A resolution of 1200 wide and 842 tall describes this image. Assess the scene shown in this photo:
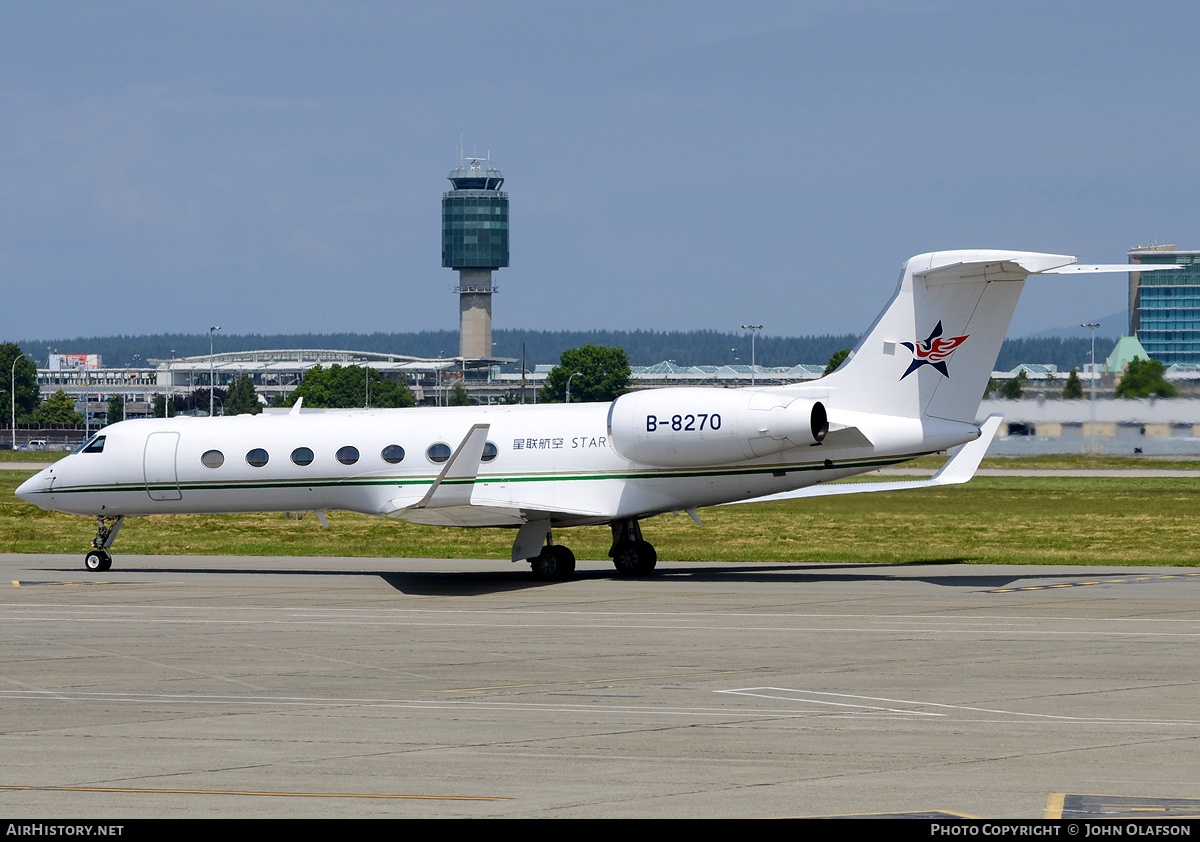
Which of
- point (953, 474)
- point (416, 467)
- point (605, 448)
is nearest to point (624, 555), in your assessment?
point (605, 448)

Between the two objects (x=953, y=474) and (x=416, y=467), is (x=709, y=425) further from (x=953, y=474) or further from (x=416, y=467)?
(x=416, y=467)

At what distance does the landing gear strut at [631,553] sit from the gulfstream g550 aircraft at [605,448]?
4 centimetres

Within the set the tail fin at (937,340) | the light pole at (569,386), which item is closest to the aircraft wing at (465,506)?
the tail fin at (937,340)

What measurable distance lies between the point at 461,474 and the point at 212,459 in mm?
6146

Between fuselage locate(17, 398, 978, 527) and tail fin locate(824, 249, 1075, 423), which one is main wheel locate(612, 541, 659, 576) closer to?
fuselage locate(17, 398, 978, 527)

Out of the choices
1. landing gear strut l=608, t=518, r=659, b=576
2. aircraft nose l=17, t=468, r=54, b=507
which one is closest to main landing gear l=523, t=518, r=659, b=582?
landing gear strut l=608, t=518, r=659, b=576

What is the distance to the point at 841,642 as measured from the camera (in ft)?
58.8

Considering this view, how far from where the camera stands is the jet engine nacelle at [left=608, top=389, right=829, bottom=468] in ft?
82.0

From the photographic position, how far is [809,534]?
3878cm

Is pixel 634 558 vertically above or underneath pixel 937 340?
underneath

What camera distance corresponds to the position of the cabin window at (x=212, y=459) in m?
29.0

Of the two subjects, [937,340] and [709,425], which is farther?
[709,425]
